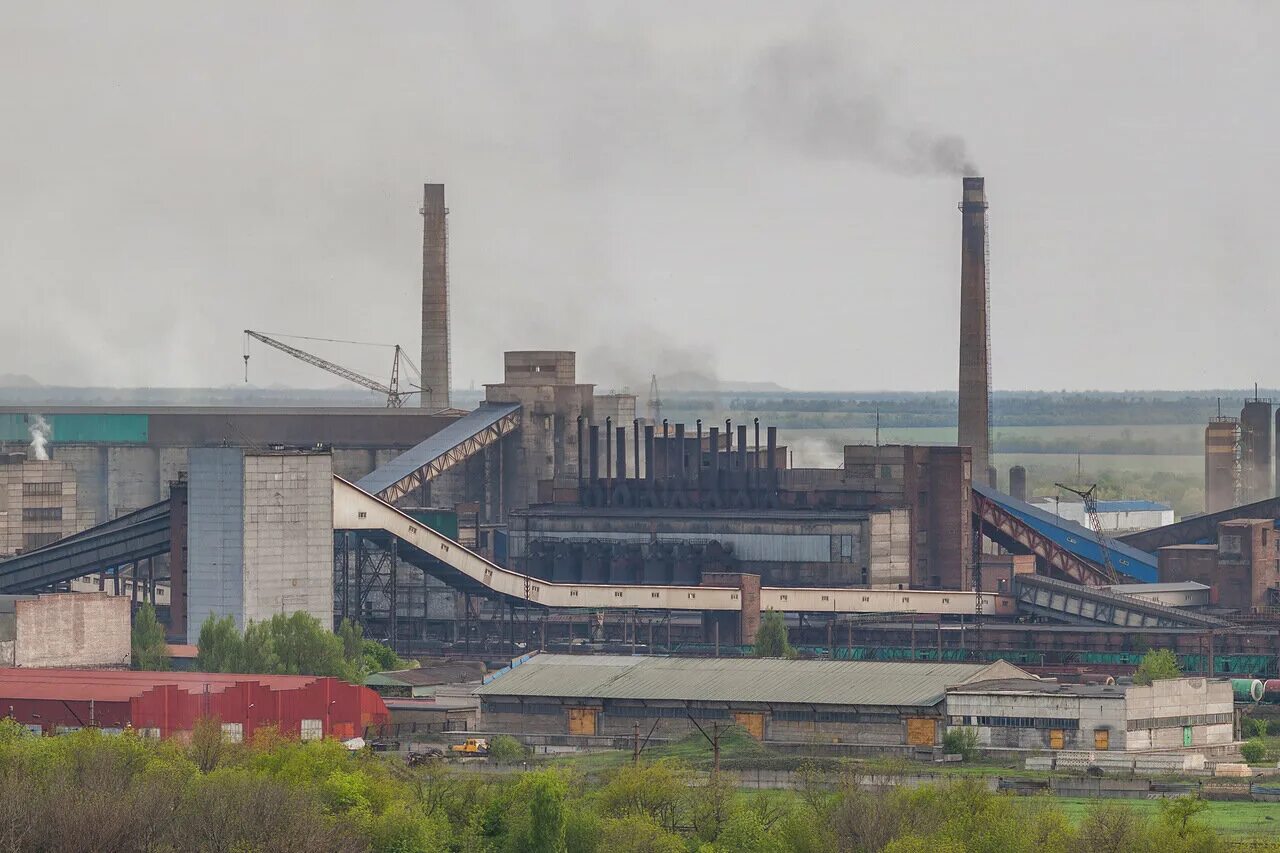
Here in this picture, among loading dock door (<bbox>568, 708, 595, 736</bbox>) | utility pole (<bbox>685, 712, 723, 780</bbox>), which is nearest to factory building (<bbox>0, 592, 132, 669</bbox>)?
loading dock door (<bbox>568, 708, 595, 736</bbox>)

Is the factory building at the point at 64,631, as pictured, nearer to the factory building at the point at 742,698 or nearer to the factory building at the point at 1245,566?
the factory building at the point at 742,698

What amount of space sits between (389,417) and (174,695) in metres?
52.7

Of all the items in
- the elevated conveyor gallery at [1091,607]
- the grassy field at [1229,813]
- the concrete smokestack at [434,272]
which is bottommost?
the grassy field at [1229,813]

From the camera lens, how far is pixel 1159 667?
78.6 metres

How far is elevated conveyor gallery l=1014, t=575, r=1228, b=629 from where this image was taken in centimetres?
9038

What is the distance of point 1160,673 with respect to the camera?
77688mm

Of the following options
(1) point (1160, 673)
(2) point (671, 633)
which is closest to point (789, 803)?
(1) point (1160, 673)

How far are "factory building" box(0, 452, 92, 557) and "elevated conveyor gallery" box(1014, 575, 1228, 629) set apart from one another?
38.5 m

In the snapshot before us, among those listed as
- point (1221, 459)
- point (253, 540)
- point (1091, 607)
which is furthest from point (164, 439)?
point (1221, 459)

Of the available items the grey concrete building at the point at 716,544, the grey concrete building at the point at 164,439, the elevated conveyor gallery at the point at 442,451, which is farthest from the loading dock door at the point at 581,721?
the grey concrete building at the point at 164,439

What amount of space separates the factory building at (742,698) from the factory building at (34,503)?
40.0 metres

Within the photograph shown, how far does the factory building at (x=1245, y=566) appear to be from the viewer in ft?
333

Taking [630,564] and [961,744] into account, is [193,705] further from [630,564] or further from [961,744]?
[630,564]

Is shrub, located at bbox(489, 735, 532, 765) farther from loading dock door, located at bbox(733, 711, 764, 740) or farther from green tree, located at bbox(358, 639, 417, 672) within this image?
green tree, located at bbox(358, 639, 417, 672)
